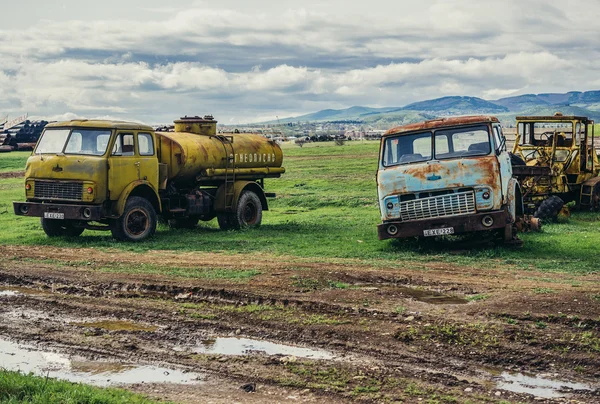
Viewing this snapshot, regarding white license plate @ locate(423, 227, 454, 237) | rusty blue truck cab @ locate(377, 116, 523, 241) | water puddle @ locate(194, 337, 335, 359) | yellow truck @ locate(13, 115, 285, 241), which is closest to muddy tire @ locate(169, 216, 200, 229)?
yellow truck @ locate(13, 115, 285, 241)

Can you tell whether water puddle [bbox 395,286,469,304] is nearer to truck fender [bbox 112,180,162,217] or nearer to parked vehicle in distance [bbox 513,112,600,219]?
truck fender [bbox 112,180,162,217]

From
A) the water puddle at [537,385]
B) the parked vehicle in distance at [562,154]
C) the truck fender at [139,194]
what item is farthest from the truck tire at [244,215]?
the water puddle at [537,385]

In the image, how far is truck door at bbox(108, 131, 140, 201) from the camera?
61.6 ft

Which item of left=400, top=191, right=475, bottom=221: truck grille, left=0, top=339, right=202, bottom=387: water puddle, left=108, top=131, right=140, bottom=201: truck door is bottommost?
left=0, top=339, right=202, bottom=387: water puddle

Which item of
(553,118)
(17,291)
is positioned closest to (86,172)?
(17,291)

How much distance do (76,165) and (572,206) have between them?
13.9 metres

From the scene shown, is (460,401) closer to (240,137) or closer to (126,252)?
(126,252)

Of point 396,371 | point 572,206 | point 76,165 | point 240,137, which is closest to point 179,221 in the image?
point 240,137

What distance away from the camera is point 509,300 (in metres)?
11.4

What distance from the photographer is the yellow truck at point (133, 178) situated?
61.2 feet

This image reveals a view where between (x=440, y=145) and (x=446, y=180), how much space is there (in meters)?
0.91

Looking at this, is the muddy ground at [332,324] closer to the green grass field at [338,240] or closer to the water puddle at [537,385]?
the water puddle at [537,385]

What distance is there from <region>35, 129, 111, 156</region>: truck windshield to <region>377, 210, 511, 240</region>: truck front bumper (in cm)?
674

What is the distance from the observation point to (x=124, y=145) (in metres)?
19.2
